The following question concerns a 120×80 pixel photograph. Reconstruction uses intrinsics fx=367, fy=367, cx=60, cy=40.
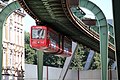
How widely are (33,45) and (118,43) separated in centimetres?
1662

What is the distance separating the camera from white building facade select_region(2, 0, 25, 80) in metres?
52.6

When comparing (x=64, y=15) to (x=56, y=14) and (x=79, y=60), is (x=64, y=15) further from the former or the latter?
(x=79, y=60)

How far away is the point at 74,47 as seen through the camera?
173ft

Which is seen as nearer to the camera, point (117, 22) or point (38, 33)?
point (117, 22)

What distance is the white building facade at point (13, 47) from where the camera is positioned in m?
52.6

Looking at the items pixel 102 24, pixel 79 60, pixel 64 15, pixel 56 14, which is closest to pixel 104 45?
pixel 102 24

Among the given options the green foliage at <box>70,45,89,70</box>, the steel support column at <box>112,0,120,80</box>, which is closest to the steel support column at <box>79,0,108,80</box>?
the steel support column at <box>112,0,120,80</box>

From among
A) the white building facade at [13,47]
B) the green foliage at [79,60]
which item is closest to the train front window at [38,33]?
the white building facade at [13,47]

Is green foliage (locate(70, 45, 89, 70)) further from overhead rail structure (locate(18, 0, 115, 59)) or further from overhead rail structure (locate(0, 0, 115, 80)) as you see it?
overhead rail structure (locate(0, 0, 115, 80))

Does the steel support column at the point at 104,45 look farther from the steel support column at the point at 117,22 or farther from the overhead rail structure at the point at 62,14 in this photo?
the steel support column at the point at 117,22

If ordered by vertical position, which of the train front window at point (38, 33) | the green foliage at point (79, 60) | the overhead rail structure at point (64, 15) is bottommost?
the green foliage at point (79, 60)

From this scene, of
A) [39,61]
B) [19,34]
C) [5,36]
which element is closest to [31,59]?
[19,34]

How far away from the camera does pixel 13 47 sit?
56438 mm

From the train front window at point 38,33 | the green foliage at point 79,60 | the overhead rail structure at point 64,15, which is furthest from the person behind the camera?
the green foliage at point 79,60
